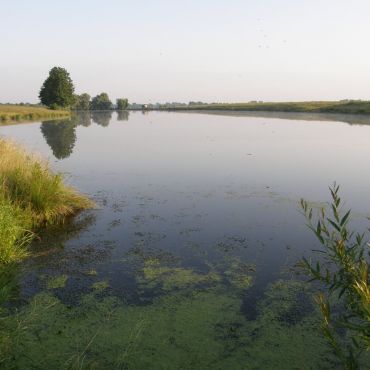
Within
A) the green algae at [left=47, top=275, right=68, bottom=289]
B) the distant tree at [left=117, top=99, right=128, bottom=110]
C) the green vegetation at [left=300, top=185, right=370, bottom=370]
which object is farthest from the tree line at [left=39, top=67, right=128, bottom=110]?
the distant tree at [left=117, top=99, right=128, bottom=110]

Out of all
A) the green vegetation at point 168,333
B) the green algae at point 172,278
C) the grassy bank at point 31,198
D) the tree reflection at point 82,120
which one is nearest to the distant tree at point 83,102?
the tree reflection at point 82,120

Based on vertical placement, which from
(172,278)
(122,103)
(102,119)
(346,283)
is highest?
(122,103)

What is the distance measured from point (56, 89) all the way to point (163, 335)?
88.1m

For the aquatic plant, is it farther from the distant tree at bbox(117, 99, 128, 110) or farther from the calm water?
the distant tree at bbox(117, 99, 128, 110)

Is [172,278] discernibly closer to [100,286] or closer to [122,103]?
[100,286]

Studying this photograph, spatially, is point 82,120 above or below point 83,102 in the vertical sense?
below

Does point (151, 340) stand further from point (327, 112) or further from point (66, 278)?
point (327, 112)

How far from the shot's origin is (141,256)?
26.1 feet

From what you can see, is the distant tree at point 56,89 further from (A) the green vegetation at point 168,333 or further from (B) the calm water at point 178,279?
(A) the green vegetation at point 168,333

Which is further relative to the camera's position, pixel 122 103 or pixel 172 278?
pixel 122 103

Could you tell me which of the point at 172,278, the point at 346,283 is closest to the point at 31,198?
the point at 172,278

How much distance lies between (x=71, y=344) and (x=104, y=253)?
10.8 ft

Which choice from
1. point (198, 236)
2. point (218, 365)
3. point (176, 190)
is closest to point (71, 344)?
point (218, 365)

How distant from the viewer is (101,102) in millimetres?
179125
